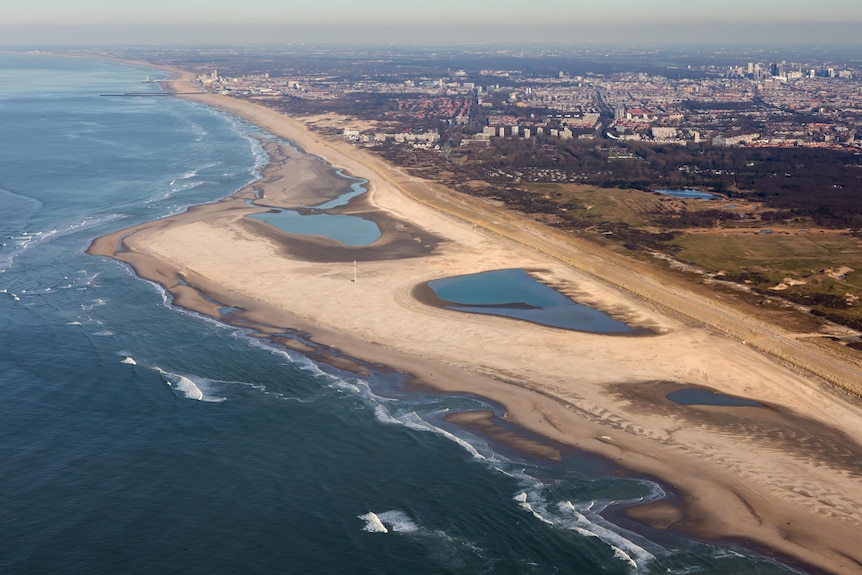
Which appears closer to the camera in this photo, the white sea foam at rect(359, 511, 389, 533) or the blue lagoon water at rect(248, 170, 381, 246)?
the white sea foam at rect(359, 511, 389, 533)

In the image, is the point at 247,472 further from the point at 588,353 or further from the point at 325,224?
the point at 325,224

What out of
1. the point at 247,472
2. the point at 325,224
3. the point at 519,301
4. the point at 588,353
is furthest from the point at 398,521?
the point at 325,224

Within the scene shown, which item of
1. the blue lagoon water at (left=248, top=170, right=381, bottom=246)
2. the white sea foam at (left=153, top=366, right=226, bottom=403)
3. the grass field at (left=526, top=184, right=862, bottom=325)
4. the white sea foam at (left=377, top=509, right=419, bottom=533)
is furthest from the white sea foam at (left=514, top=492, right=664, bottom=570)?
the blue lagoon water at (left=248, top=170, right=381, bottom=246)

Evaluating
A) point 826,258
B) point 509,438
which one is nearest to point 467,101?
point 826,258

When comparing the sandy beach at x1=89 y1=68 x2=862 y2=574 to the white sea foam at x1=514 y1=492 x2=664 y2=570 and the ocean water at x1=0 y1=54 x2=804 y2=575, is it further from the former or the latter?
the ocean water at x1=0 y1=54 x2=804 y2=575

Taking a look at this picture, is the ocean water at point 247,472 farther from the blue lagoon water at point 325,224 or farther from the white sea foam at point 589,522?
the blue lagoon water at point 325,224

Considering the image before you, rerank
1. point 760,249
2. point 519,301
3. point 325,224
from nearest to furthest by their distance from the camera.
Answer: point 519,301 < point 760,249 < point 325,224

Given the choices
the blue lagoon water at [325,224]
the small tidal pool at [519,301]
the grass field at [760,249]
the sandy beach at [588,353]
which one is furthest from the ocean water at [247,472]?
the grass field at [760,249]
